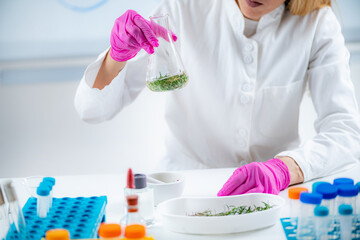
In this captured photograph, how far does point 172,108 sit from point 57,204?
74 cm

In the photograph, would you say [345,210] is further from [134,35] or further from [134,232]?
[134,35]

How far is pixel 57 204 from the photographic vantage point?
3.58 feet

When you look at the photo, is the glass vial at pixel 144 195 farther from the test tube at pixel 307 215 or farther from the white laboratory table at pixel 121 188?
the test tube at pixel 307 215

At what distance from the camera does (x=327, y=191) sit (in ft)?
3.18

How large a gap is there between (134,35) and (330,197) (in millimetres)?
664

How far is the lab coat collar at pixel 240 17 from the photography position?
1.64 m

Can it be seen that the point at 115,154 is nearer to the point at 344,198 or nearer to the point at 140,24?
the point at 140,24

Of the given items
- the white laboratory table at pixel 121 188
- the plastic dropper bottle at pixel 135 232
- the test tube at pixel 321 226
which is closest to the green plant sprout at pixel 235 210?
the white laboratory table at pixel 121 188

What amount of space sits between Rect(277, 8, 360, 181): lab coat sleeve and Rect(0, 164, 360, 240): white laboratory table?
49 millimetres

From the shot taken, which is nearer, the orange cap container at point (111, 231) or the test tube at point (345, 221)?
the orange cap container at point (111, 231)

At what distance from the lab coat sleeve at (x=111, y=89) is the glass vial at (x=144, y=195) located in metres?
0.56

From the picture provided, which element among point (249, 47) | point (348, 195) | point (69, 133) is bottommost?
point (69, 133)

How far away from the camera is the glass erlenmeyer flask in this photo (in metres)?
1.26

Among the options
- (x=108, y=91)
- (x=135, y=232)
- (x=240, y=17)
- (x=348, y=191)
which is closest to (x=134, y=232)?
(x=135, y=232)
